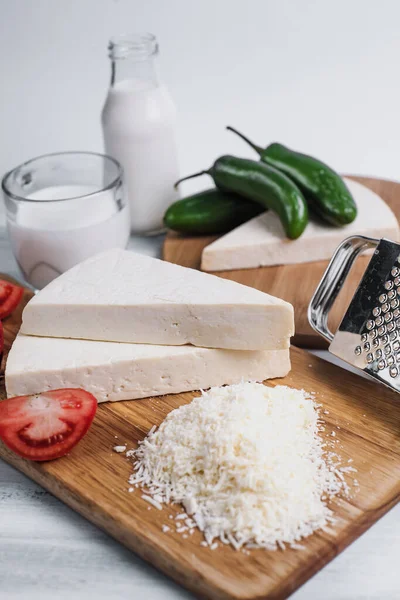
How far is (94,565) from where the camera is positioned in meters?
1.99

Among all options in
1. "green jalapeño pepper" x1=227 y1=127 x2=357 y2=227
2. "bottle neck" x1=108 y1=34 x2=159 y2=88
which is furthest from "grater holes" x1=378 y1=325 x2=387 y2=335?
"bottle neck" x1=108 y1=34 x2=159 y2=88

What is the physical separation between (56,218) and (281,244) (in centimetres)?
95

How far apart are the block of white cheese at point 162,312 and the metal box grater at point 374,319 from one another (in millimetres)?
204

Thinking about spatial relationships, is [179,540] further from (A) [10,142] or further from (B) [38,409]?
(A) [10,142]

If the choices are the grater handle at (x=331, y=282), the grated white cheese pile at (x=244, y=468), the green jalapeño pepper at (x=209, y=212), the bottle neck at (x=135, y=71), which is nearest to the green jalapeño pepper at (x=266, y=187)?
the green jalapeño pepper at (x=209, y=212)

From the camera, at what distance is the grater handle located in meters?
2.60

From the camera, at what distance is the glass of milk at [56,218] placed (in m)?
3.09

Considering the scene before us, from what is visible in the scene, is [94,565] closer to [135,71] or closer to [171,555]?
[171,555]

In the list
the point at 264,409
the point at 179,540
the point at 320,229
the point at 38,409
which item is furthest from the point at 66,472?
the point at 320,229

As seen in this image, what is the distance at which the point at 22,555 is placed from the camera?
2023 mm

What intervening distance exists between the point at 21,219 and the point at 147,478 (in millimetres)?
1412

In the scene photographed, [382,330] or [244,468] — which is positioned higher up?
[382,330]

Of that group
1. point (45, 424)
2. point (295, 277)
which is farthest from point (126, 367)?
point (295, 277)

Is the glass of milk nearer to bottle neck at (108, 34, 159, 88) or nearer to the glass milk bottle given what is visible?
the glass milk bottle
